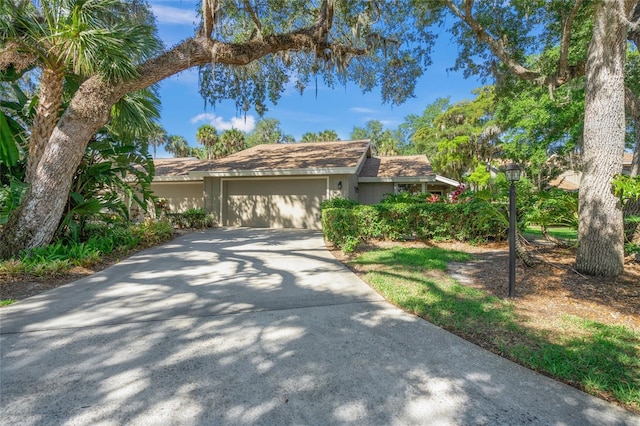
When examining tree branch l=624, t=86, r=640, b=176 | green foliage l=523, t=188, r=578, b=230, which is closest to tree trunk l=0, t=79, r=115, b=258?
green foliage l=523, t=188, r=578, b=230

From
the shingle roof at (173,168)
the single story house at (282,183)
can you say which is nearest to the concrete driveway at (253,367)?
the single story house at (282,183)

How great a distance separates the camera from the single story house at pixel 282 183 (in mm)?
12344

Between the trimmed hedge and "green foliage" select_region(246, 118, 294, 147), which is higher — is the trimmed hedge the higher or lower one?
the lower one

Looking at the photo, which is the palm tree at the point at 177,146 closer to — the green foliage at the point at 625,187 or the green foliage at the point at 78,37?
the green foliage at the point at 78,37

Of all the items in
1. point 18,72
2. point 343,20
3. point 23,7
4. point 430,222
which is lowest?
point 430,222

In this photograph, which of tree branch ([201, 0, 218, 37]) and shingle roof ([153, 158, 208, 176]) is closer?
tree branch ([201, 0, 218, 37])

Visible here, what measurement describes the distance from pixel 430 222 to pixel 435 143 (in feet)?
65.6

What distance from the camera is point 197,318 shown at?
11.7ft

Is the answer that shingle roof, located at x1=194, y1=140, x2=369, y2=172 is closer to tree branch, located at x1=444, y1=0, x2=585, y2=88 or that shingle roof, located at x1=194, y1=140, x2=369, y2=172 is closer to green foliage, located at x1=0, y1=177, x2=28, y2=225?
tree branch, located at x1=444, y1=0, x2=585, y2=88

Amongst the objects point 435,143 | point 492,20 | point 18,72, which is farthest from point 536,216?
point 435,143

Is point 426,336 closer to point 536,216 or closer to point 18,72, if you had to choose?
point 536,216

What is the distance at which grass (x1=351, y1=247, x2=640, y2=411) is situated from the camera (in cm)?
234

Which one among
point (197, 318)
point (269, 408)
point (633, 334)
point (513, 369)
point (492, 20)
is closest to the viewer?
point (269, 408)

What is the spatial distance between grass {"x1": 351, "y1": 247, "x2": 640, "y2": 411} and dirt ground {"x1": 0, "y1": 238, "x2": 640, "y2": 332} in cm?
30
